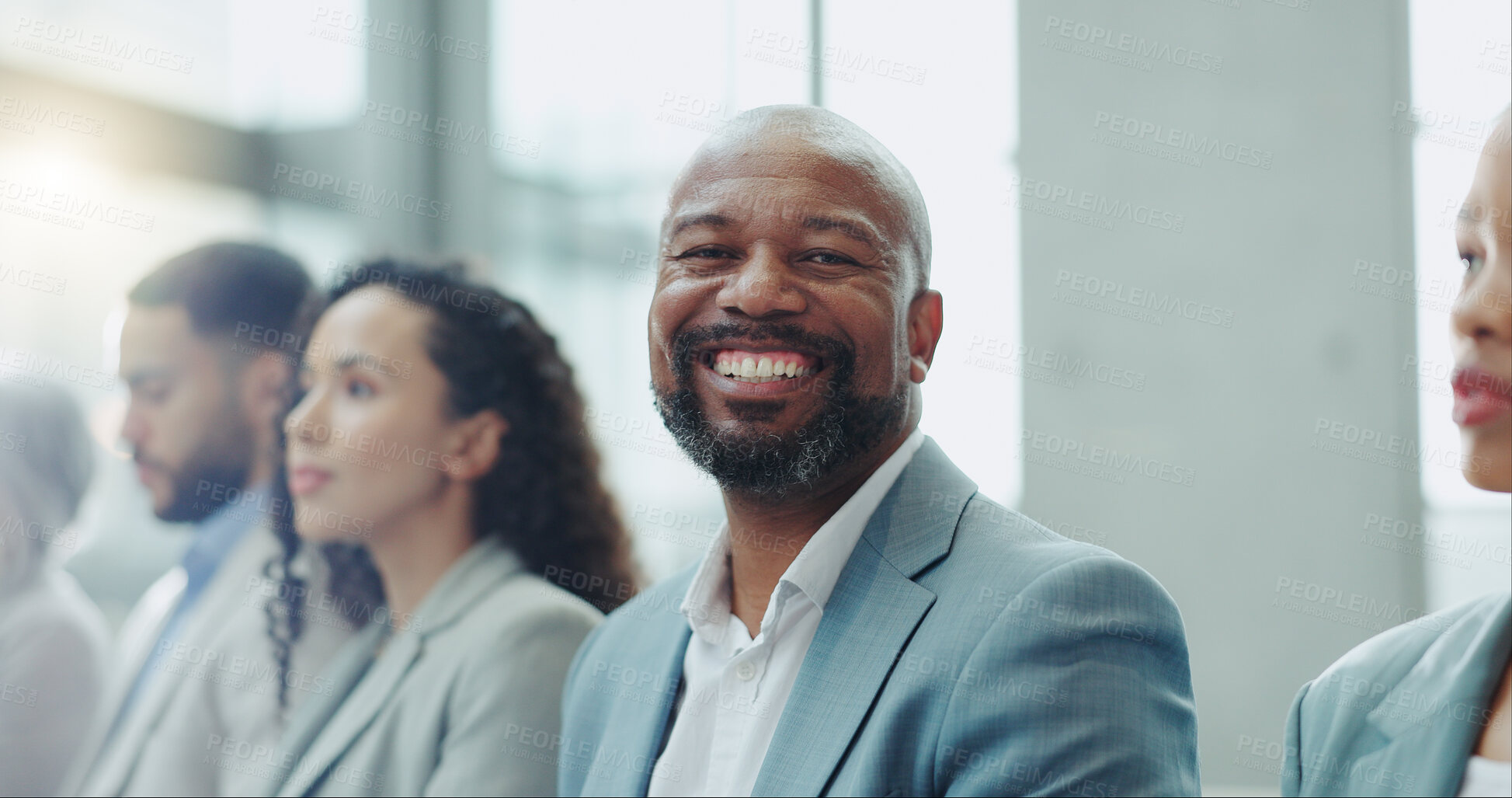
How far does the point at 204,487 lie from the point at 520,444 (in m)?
0.98

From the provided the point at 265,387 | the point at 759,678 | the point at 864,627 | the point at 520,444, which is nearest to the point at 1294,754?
the point at 864,627

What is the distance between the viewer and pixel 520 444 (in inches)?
109

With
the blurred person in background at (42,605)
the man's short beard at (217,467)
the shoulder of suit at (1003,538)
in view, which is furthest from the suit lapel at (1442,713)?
the blurred person in background at (42,605)

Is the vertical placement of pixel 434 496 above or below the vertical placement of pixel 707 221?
below

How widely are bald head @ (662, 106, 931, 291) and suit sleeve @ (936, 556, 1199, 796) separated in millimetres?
637

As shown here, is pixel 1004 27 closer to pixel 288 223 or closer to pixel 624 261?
pixel 624 261

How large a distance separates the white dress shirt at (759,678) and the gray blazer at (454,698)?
0.70 m

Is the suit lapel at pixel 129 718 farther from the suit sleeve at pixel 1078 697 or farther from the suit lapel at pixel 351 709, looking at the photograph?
the suit sleeve at pixel 1078 697

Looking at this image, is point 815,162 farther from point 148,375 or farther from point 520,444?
point 148,375

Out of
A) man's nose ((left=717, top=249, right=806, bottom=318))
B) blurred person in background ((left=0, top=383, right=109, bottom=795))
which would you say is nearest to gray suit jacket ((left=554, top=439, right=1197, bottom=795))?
man's nose ((left=717, top=249, right=806, bottom=318))

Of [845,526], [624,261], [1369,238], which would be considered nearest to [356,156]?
[624,261]

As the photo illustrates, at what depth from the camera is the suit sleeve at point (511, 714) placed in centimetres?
242

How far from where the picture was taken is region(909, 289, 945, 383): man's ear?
75.0 inches

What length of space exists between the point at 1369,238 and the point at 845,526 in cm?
159
